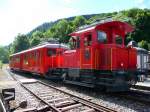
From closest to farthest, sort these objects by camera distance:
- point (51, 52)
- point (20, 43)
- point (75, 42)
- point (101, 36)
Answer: point (101, 36), point (75, 42), point (51, 52), point (20, 43)

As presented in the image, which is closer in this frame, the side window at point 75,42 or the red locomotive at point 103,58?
the red locomotive at point 103,58

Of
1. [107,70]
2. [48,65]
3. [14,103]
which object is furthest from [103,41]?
[48,65]

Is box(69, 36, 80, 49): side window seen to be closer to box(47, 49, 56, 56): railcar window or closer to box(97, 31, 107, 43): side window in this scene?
box(97, 31, 107, 43): side window

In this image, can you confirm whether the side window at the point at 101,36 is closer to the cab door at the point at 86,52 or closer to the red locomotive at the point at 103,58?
the red locomotive at the point at 103,58

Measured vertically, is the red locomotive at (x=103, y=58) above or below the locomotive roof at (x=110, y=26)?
below


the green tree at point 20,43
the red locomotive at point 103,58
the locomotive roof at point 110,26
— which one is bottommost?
the red locomotive at point 103,58

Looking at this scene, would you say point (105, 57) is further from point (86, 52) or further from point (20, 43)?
point (20, 43)

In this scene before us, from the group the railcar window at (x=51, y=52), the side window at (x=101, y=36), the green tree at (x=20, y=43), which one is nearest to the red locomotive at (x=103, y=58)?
the side window at (x=101, y=36)

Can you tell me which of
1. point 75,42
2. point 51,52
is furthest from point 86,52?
point 51,52

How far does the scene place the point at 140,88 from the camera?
14.4m

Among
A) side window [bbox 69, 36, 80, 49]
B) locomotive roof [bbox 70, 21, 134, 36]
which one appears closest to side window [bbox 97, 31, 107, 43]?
locomotive roof [bbox 70, 21, 134, 36]

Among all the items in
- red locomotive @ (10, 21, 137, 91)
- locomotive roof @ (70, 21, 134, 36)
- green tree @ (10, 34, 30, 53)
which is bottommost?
red locomotive @ (10, 21, 137, 91)

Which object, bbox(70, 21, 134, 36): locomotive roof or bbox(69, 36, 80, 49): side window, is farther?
bbox(69, 36, 80, 49): side window

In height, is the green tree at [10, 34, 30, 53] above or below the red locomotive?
above
